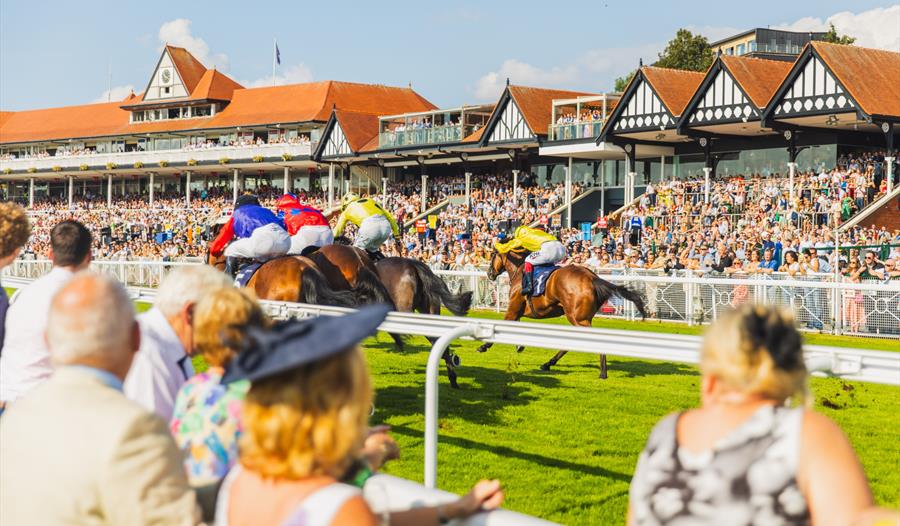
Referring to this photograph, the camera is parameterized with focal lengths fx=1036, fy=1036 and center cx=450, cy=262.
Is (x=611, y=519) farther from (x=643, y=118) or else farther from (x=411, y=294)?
(x=643, y=118)

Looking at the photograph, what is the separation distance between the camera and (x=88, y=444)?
2211mm

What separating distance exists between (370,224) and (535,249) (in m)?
1.97

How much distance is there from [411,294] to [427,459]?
6.08 meters

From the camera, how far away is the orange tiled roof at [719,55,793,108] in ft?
88.9

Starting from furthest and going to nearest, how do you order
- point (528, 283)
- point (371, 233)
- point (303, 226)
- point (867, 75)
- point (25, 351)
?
point (867, 75) → point (528, 283) → point (371, 233) → point (303, 226) → point (25, 351)

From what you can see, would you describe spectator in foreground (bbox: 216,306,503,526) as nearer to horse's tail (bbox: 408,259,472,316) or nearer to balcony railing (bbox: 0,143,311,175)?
horse's tail (bbox: 408,259,472,316)

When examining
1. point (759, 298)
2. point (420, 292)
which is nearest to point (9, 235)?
point (420, 292)

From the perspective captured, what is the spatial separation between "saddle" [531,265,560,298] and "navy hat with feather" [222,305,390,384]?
364 inches

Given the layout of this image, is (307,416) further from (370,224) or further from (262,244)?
(370,224)

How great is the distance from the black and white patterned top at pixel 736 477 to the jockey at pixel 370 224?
323 inches

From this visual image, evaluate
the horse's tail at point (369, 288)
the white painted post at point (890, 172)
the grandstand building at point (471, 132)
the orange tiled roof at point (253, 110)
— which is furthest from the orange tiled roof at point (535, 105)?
the horse's tail at point (369, 288)

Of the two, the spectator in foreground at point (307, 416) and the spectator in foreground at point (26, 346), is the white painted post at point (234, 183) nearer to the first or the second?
the spectator in foreground at point (26, 346)

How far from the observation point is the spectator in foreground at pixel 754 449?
6.75 ft

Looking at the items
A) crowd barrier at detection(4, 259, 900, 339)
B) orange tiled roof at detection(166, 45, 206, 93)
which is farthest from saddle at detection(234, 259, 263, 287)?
orange tiled roof at detection(166, 45, 206, 93)
